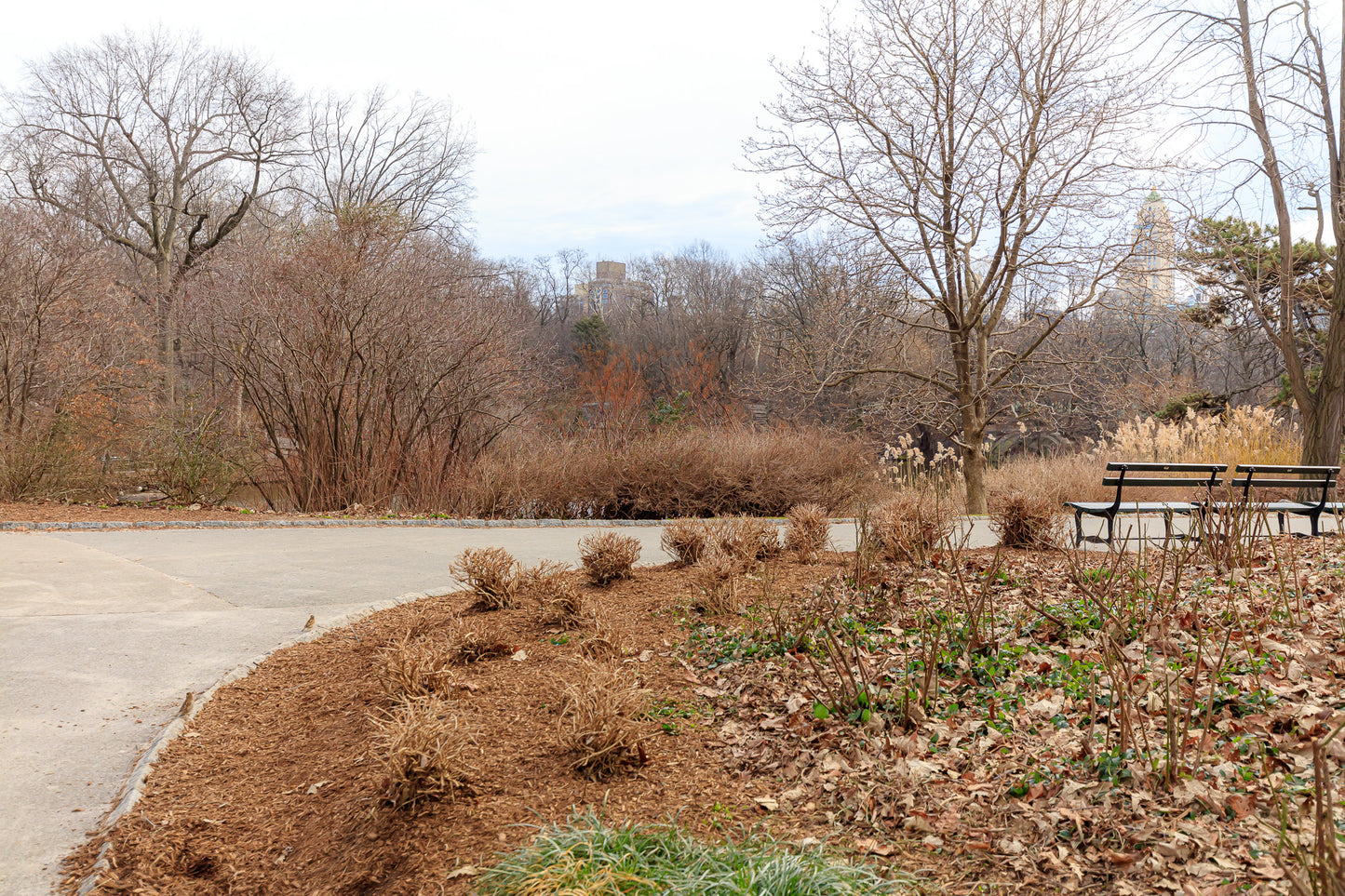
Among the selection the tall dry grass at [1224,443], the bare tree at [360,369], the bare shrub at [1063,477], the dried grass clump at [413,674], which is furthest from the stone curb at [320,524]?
the tall dry grass at [1224,443]

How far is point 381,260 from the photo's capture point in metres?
13.0

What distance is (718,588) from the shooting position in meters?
5.01

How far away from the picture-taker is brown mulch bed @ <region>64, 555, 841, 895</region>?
103 inches

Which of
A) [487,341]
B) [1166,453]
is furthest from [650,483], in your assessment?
[1166,453]

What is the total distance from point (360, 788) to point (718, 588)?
246cm

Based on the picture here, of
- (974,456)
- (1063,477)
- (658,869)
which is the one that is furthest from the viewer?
(1063,477)

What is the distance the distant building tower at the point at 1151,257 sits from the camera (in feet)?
37.7

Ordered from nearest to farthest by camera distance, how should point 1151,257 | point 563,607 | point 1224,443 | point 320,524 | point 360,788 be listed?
1. point 360,788
2. point 563,607
3. point 320,524
4. point 1151,257
5. point 1224,443

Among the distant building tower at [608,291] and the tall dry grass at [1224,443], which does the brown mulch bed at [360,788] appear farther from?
the distant building tower at [608,291]

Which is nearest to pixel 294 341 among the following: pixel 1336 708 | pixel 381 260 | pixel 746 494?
pixel 381 260

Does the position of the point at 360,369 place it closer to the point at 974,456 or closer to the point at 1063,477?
the point at 974,456

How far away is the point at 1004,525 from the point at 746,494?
570 centimetres

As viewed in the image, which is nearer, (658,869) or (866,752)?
(658,869)

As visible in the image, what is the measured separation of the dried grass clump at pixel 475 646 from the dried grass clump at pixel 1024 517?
4106 millimetres
